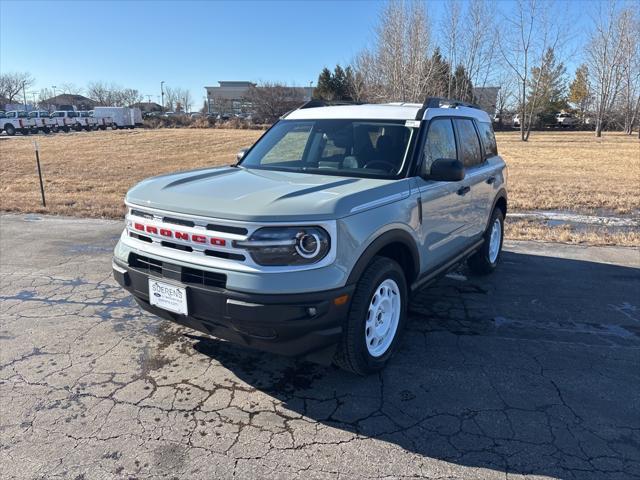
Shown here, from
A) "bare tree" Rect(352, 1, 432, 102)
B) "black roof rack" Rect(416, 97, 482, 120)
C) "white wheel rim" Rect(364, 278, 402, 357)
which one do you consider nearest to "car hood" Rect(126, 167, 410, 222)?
"white wheel rim" Rect(364, 278, 402, 357)

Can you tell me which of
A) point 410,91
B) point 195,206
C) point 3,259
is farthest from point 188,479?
point 410,91

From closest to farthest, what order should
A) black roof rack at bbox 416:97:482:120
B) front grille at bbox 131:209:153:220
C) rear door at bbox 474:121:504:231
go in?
front grille at bbox 131:209:153:220
black roof rack at bbox 416:97:482:120
rear door at bbox 474:121:504:231

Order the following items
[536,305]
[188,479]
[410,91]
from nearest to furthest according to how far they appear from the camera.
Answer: [188,479] < [536,305] < [410,91]

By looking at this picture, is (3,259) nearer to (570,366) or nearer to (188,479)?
(188,479)

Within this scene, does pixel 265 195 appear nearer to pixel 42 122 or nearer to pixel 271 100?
pixel 42 122

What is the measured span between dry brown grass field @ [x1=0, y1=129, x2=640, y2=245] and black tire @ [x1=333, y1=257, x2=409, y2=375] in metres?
5.31

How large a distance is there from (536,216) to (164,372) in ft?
27.0

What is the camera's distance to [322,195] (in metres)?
3.18

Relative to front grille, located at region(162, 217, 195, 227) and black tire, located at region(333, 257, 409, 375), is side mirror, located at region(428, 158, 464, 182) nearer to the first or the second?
black tire, located at region(333, 257, 409, 375)

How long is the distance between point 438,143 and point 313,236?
203 cm

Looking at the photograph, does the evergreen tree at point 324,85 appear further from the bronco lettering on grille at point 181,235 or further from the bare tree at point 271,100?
the bronco lettering on grille at point 181,235

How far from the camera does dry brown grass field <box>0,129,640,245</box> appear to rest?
977 centimetres

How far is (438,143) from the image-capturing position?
4.40 metres

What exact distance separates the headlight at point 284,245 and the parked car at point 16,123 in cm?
4966
